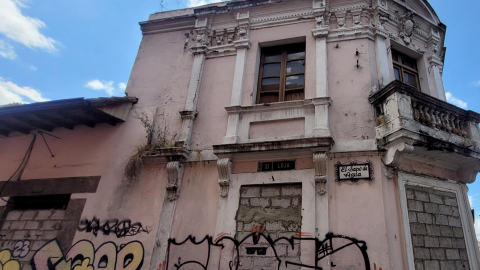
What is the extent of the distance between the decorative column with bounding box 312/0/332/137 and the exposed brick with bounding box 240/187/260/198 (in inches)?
60.8

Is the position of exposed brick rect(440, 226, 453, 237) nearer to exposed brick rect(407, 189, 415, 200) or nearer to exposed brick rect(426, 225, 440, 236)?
exposed brick rect(426, 225, 440, 236)

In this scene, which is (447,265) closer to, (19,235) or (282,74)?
(282,74)

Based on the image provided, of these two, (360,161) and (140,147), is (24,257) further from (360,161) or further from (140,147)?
(360,161)

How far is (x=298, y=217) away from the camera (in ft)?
18.0

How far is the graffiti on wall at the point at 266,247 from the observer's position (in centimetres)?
504

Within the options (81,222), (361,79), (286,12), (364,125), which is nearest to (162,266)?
(81,222)

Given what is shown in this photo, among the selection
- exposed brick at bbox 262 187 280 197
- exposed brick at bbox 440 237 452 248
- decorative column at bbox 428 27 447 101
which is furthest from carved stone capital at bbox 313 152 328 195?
decorative column at bbox 428 27 447 101

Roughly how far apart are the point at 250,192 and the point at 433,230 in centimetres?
329

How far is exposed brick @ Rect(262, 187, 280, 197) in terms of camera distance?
19.2 ft

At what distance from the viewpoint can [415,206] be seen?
18.0 ft

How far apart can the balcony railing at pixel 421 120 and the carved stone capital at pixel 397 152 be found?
124 mm

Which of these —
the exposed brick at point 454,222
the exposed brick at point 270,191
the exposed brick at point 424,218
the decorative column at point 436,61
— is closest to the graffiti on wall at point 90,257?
the exposed brick at point 270,191

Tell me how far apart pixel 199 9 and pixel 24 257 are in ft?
23.8

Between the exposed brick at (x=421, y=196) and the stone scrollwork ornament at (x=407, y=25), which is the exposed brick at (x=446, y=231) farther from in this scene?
the stone scrollwork ornament at (x=407, y=25)
